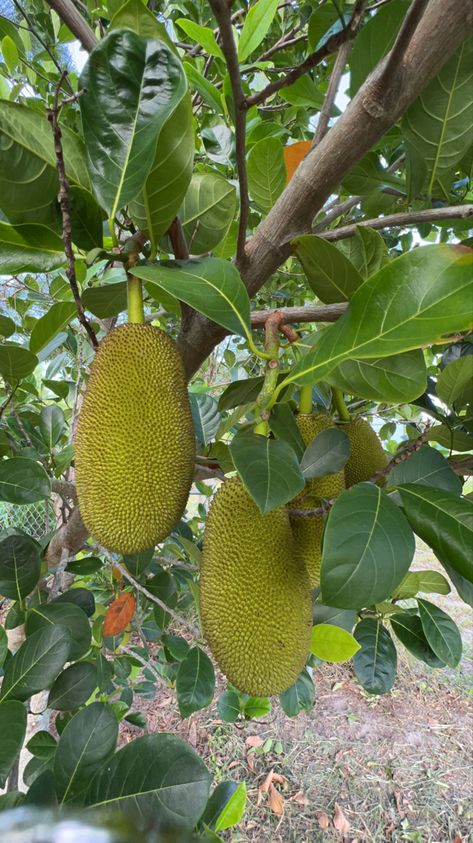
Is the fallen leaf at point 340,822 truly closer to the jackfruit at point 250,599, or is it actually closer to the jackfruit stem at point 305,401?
the jackfruit at point 250,599

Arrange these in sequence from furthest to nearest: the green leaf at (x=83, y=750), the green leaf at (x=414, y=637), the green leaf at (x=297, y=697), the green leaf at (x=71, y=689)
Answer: the green leaf at (x=297, y=697) → the green leaf at (x=414, y=637) → the green leaf at (x=71, y=689) → the green leaf at (x=83, y=750)

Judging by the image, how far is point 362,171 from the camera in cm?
57

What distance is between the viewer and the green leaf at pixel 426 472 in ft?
1.63

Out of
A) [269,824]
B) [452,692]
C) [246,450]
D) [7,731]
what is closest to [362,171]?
[246,450]

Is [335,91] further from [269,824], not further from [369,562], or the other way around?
[269,824]

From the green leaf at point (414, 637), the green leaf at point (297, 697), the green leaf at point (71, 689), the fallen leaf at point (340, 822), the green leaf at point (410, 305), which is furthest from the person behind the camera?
the fallen leaf at point (340, 822)

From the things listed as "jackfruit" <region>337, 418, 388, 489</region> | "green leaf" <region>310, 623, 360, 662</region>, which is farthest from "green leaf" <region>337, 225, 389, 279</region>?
"green leaf" <region>310, 623, 360, 662</region>

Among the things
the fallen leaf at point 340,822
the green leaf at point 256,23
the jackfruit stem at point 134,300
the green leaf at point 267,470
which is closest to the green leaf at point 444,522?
the green leaf at point 267,470

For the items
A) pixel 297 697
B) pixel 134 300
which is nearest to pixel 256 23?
pixel 134 300

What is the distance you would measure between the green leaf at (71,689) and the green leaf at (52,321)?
16.9 inches

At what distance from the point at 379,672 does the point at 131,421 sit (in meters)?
0.55

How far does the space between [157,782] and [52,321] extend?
0.48 m

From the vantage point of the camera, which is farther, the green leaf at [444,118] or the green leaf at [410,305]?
the green leaf at [444,118]

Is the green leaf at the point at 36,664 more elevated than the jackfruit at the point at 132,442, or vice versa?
the jackfruit at the point at 132,442
